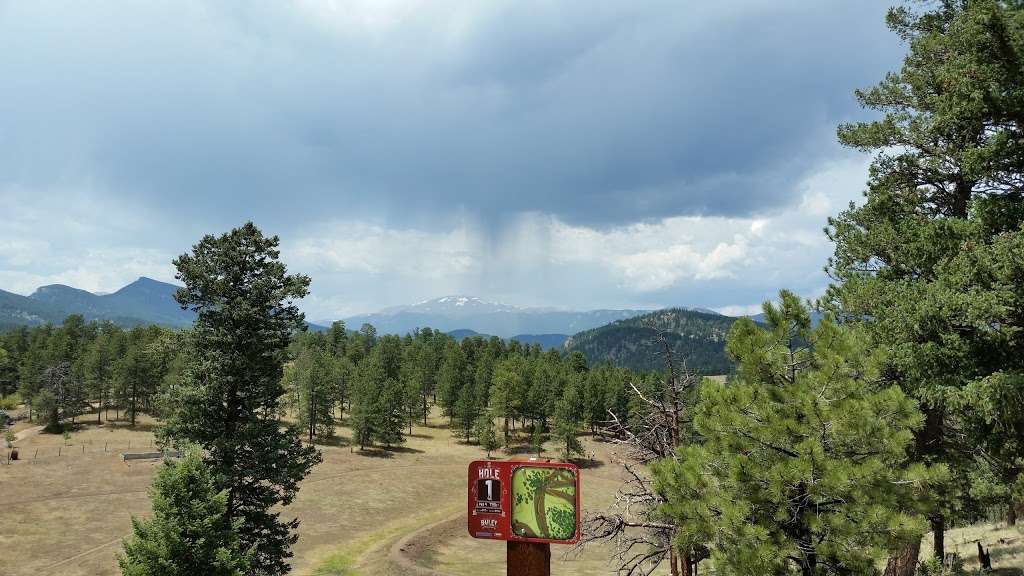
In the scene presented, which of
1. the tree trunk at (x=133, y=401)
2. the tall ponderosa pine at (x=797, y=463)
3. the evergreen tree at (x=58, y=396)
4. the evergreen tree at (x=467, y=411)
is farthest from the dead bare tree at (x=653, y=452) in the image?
the tree trunk at (x=133, y=401)

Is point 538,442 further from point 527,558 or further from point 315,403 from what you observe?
point 527,558

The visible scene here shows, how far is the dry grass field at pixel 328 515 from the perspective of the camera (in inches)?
1206

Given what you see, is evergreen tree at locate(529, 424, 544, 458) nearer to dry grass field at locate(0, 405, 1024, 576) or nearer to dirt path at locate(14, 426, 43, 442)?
dry grass field at locate(0, 405, 1024, 576)

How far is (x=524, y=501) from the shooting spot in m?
9.00

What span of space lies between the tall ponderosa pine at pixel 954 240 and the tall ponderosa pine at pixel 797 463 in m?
2.77

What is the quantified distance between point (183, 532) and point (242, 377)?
21.0 ft

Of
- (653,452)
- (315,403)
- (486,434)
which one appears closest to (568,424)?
(486,434)

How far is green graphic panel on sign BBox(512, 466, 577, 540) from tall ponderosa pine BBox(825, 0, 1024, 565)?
27.4ft

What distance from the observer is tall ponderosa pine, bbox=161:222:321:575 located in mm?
19797

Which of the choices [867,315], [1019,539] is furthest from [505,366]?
[867,315]

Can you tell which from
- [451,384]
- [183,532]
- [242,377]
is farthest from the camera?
[451,384]

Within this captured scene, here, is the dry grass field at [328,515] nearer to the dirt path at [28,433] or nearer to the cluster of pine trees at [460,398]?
the dirt path at [28,433]

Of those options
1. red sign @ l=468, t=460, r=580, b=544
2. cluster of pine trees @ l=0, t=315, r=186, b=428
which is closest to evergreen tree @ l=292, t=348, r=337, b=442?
cluster of pine trees @ l=0, t=315, r=186, b=428

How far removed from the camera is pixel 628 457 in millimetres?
13445
